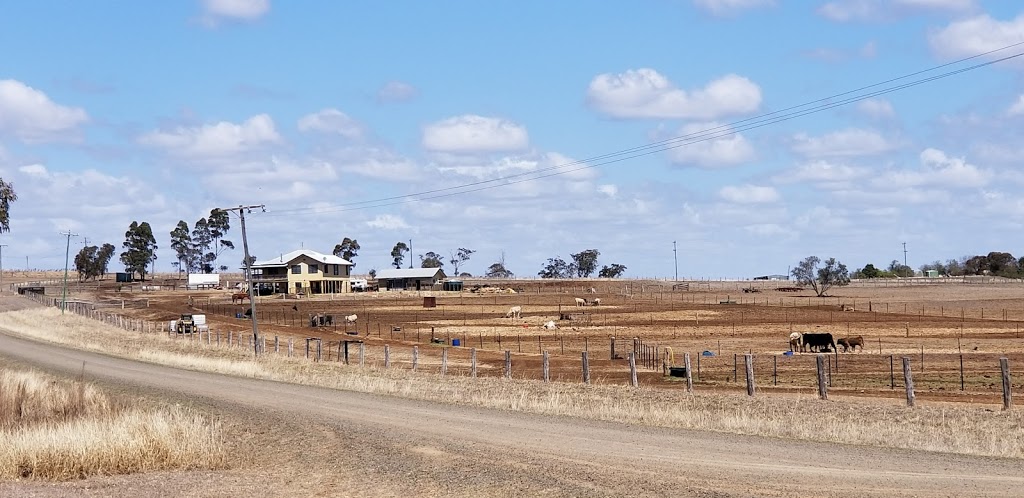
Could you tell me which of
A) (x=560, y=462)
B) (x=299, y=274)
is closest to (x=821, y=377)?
(x=560, y=462)

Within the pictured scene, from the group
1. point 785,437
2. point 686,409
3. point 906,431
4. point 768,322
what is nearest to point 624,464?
point 785,437

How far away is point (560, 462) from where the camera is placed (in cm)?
1759

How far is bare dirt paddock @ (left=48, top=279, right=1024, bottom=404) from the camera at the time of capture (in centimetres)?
4109

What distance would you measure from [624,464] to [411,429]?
6.26m

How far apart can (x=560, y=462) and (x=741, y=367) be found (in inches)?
1118

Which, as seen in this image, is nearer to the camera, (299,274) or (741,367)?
(741,367)

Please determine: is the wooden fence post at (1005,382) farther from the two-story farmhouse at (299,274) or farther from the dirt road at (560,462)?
the two-story farmhouse at (299,274)

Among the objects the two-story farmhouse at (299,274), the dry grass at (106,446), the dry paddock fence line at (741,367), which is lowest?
the dry paddock fence line at (741,367)

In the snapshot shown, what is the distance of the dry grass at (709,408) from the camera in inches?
852

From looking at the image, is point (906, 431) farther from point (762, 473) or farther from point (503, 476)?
point (503, 476)

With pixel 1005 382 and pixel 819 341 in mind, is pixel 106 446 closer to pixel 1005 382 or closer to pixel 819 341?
pixel 1005 382

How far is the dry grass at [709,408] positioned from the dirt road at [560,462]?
1.64 m

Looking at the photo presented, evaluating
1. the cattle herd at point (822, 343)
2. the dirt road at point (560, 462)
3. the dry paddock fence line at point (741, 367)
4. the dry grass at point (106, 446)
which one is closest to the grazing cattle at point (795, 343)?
the cattle herd at point (822, 343)

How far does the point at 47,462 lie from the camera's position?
1695cm
